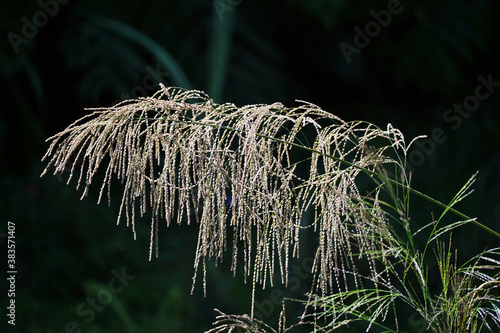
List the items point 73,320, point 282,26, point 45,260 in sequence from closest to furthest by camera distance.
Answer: point 73,320
point 45,260
point 282,26

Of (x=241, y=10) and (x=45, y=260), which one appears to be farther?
(x=241, y=10)

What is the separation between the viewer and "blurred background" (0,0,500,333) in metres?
5.05

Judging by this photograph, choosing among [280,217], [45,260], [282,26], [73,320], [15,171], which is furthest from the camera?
[282,26]

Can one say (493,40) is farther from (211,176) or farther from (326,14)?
(211,176)

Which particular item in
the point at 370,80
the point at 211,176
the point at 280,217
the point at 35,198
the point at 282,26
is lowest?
the point at 280,217

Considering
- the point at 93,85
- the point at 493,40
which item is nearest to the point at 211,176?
the point at 93,85

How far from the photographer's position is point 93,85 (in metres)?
5.95

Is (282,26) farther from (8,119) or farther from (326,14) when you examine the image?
(8,119)

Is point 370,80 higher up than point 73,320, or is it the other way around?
point 370,80

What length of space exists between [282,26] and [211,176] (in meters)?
5.44

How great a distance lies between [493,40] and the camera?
6.68 metres

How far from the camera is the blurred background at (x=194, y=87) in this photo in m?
5.05

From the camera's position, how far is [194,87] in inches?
241

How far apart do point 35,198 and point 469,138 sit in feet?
13.5
